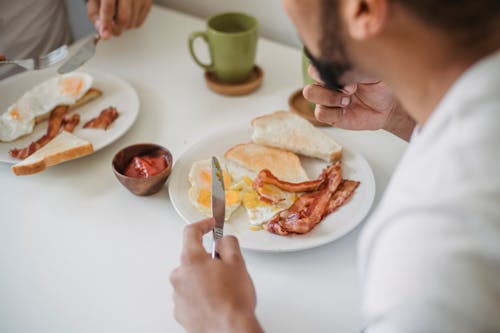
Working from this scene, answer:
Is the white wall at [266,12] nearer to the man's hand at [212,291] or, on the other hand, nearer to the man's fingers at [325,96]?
the man's fingers at [325,96]

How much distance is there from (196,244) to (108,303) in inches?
7.0

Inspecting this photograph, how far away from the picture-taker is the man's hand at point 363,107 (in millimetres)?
1019

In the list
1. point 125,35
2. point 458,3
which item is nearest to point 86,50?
point 125,35

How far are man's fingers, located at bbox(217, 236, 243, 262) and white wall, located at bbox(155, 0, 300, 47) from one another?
2.96ft

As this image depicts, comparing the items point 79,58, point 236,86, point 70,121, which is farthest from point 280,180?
point 79,58

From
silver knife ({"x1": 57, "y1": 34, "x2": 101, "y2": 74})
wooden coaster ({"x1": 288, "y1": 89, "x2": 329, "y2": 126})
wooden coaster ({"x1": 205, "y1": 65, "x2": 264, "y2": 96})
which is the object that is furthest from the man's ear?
silver knife ({"x1": 57, "y1": 34, "x2": 101, "y2": 74})

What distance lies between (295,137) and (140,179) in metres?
0.34

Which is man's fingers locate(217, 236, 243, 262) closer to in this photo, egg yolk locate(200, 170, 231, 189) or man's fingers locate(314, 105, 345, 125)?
egg yolk locate(200, 170, 231, 189)

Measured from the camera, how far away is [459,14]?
51cm

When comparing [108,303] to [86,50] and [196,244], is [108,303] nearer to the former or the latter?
[196,244]

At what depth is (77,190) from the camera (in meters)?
1.05

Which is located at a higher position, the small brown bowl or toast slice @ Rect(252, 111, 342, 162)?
toast slice @ Rect(252, 111, 342, 162)

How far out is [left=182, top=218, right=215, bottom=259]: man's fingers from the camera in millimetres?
779

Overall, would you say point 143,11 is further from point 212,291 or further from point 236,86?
point 212,291
